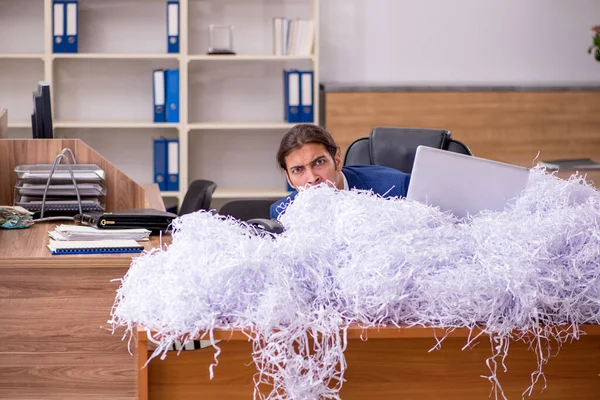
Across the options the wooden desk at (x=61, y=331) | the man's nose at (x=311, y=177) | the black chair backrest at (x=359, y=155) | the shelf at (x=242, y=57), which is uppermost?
the shelf at (x=242, y=57)

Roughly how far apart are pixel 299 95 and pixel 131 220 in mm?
2479

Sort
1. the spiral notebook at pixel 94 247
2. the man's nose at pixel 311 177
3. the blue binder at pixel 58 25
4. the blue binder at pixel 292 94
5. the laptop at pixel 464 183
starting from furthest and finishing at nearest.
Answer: the blue binder at pixel 292 94
the blue binder at pixel 58 25
the spiral notebook at pixel 94 247
the man's nose at pixel 311 177
the laptop at pixel 464 183

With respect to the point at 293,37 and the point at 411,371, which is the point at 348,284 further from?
the point at 293,37

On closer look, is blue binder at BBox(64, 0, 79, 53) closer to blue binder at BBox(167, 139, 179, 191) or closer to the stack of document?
blue binder at BBox(167, 139, 179, 191)

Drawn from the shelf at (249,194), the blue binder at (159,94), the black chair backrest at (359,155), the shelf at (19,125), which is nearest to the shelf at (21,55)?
the shelf at (19,125)

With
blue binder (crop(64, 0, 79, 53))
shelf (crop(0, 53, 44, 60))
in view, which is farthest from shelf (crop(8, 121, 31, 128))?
blue binder (crop(64, 0, 79, 53))

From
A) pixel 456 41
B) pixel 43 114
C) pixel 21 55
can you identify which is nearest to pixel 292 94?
pixel 456 41

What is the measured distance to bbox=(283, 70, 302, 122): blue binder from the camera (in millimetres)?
5254

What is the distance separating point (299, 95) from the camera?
5285 mm

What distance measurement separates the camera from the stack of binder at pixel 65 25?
5.15 metres

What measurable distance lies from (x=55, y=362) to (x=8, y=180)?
3.50ft

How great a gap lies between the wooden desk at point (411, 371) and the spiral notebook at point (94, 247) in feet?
3.58

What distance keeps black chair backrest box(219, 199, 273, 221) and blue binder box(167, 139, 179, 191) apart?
216 cm

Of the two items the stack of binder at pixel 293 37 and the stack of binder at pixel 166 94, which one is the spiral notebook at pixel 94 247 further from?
the stack of binder at pixel 293 37
